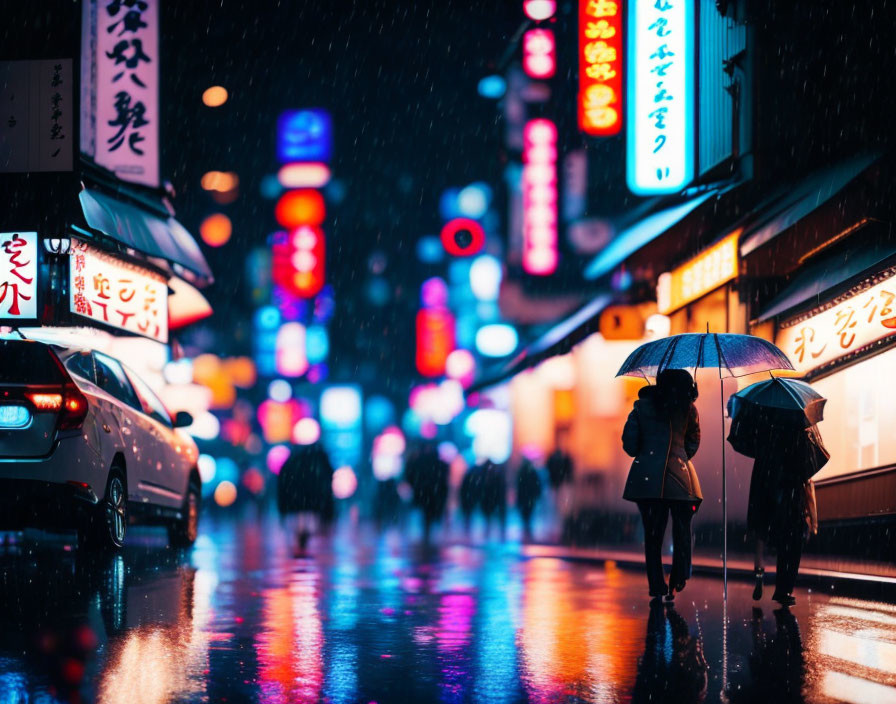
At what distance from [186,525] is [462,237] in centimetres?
4855

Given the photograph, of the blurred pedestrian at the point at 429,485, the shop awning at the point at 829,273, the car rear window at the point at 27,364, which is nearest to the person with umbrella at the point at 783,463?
the shop awning at the point at 829,273

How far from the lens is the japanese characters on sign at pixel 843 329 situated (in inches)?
501

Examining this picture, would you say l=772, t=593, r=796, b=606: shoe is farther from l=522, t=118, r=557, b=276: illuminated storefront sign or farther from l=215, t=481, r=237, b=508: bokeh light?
l=215, t=481, r=237, b=508: bokeh light

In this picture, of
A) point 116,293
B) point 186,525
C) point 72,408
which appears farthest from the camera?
point 116,293

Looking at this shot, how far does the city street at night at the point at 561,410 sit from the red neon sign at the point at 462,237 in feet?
87.8

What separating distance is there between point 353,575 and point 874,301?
614 cm

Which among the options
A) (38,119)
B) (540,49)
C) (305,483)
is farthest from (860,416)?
(540,49)

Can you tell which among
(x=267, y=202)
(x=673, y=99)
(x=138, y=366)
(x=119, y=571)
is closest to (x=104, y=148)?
(x=138, y=366)

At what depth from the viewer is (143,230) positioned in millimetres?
20125

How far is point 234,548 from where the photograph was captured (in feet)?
56.3

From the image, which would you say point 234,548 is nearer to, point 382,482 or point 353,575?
point 353,575

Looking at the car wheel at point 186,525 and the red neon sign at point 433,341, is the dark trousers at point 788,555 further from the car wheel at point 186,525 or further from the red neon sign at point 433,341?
the red neon sign at point 433,341

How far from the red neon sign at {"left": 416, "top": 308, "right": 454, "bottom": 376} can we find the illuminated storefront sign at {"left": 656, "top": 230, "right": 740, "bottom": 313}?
139 feet

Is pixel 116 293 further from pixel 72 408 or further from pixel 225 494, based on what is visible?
pixel 225 494
